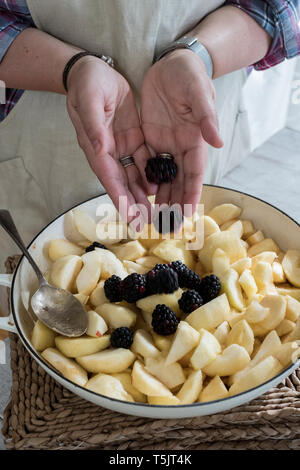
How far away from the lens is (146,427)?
62 cm

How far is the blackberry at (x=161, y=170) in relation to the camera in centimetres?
82

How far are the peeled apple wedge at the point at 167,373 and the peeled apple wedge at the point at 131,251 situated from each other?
0.23 m

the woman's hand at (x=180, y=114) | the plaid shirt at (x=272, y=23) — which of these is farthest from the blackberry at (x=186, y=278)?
the plaid shirt at (x=272, y=23)

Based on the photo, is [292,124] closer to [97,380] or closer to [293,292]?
[293,292]

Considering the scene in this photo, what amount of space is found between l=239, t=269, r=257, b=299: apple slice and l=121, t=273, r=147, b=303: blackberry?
16cm

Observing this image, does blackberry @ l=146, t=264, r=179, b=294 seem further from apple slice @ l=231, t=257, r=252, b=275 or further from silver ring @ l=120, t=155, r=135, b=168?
silver ring @ l=120, t=155, r=135, b=168

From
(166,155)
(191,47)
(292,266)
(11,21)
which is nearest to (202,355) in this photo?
(292,266)

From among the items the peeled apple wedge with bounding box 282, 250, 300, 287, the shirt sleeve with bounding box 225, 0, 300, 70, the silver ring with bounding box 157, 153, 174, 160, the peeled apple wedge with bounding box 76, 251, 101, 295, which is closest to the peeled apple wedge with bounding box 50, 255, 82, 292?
the peeled apple wedge with bounding box 76, 251, 101, 295

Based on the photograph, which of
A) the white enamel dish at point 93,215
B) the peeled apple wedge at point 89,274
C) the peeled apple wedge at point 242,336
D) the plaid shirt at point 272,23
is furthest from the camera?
the plaid shirt at point 272,23

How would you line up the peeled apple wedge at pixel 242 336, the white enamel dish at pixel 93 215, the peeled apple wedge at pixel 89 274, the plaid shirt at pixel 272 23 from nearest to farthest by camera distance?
1. the white enamel dish at pixel 93 215
2. the peeled apple wedge at pixel 242 336
3. the peeled apple wedge at pixel 89 274
4. the plaid shirt at pixel 272 23

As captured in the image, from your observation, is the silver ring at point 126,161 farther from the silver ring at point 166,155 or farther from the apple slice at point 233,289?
the apple slice at point 233,289

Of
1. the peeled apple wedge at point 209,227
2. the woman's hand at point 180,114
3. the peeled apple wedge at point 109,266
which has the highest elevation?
the woman's hand at point 180,114

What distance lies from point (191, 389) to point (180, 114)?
1.51 ft

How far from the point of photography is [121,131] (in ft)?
2.94
